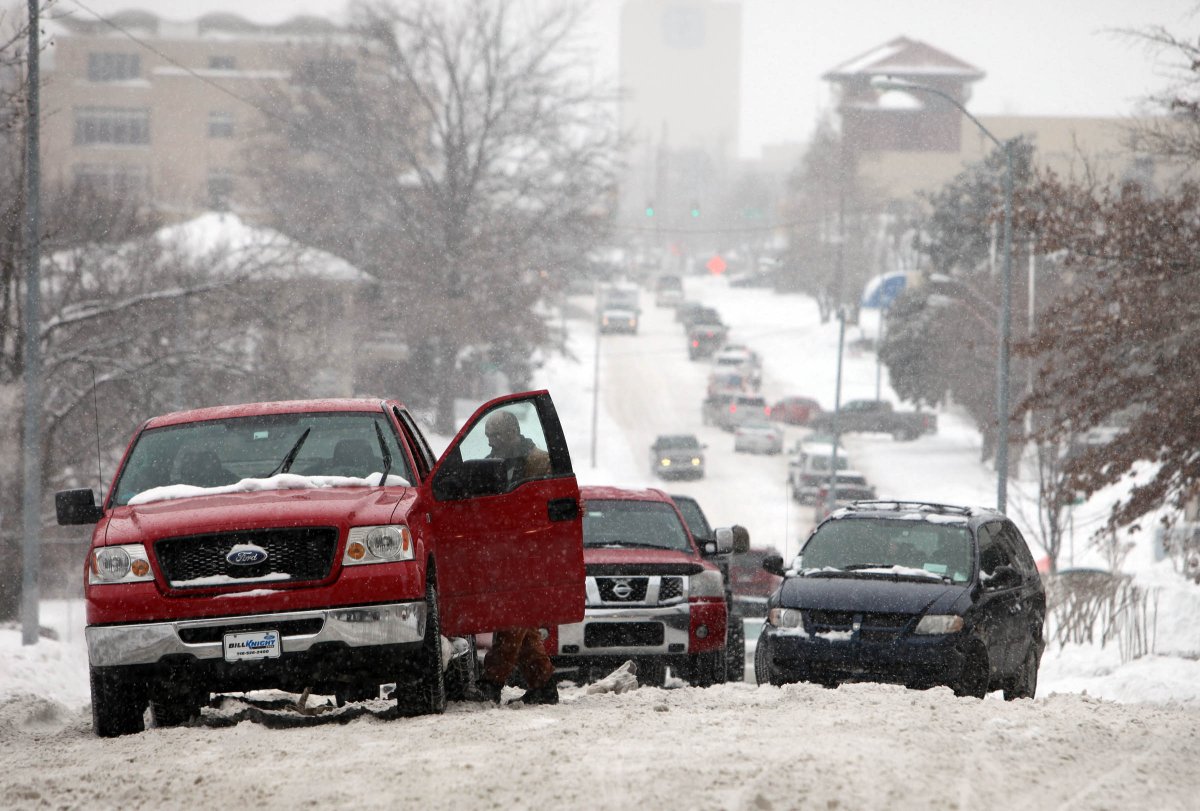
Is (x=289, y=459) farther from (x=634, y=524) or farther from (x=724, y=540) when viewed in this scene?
(x=634, y=524)

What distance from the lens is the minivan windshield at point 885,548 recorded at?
12594mm

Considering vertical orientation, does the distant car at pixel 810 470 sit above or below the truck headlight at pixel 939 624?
below

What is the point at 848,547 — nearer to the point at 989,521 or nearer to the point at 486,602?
the point at 989,521

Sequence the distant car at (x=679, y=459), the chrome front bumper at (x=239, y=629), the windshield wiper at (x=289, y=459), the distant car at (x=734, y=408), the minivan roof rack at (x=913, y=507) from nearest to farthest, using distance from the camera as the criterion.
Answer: the chrome front bumper at (x=239, y=629)
the windshield wiper at (x=289, y=459)
the minivan roof rack at (x=913, y=507)
the distant car at (x=679, y=459)
the distant car at (x=734, y=408)

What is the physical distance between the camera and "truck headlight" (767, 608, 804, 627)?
12.3m

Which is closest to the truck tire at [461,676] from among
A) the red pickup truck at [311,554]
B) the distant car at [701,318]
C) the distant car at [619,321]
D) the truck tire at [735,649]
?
the red pickup truck at [311,554]

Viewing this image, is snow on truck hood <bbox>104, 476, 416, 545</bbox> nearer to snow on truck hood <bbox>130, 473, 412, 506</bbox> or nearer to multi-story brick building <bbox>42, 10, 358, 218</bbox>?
snow on truck hood <bbox>130, 473, 412, 506</bbox>

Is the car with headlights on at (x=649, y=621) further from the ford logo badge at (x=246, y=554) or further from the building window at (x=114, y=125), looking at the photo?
the building window at (x=114, y=125)

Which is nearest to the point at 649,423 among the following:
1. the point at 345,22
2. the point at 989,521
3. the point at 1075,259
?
the point at 345,22

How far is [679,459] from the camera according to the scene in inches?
2162

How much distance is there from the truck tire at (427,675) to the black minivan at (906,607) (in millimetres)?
3843

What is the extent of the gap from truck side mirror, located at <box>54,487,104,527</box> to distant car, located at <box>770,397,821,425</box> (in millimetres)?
60627

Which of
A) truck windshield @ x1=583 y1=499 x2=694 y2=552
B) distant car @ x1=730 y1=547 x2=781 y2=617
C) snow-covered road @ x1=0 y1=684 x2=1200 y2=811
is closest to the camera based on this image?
snow-covered road @ x1=0 y1=684 x2=1200 y2=811

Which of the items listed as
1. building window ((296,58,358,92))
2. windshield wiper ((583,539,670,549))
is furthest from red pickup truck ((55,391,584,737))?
building window ((296,58,358,92))
